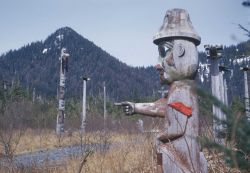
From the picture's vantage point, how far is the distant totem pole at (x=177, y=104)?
368 centimetres

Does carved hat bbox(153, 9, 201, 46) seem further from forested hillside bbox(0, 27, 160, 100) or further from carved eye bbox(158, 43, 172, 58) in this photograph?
forested hillside bbox(0, 27, 160, 100)

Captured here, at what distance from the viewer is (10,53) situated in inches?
6275

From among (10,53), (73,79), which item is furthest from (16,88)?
(10,53)

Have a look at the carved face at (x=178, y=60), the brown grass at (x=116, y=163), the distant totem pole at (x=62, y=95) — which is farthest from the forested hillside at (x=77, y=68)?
the carved face at (x=178, y=60)

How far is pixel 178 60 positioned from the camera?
3828mm

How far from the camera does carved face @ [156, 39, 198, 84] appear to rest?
12.5ft

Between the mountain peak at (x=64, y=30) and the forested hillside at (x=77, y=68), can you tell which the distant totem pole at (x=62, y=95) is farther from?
the mountain peak at (x=64, y=30)

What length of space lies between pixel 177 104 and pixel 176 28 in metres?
0.76

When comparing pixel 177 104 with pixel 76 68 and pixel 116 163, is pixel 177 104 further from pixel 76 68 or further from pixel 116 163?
pixel 76 68

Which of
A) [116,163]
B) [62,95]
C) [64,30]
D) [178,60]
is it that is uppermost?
[64,30]

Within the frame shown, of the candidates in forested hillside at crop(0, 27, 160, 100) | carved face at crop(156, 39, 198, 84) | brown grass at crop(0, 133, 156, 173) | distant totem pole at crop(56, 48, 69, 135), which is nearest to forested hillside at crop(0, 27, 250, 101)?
forested hillside at crop(0, 27, 160, 100)

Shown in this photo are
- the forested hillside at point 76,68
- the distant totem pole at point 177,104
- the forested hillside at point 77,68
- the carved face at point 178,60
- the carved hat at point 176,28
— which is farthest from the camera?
the forested hillside at point 76,68

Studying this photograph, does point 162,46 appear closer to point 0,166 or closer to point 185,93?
point 185,93

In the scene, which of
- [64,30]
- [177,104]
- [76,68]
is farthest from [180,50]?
[64,30]
